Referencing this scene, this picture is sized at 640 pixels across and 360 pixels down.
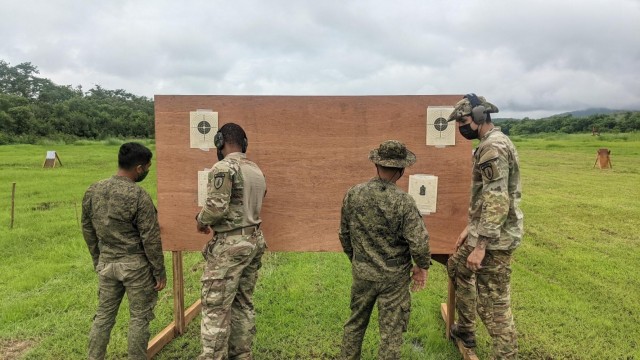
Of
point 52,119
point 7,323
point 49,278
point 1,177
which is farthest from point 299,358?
point 52,119

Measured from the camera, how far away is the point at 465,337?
13.2 feet

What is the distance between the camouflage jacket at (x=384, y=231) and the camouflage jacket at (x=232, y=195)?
75 cm

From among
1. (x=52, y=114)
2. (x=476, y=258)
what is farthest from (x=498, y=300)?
(x=52, y=114)

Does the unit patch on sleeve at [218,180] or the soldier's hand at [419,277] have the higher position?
the unit patch on sleeve at [218,180]

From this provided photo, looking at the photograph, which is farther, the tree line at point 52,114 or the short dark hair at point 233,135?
the tree line at point 52,114

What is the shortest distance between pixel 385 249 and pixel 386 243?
46 mm

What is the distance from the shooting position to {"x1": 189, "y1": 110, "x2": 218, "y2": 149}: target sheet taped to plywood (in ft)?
12.4

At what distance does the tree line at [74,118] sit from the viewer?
125ft

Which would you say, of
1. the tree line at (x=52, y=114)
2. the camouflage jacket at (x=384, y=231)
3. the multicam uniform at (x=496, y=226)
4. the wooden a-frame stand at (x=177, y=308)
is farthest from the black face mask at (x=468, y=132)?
the tree line at (x=52, y=114)

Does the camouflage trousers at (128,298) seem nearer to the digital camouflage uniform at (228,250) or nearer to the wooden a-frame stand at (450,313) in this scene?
the digital camouflage uniform at (228,250)

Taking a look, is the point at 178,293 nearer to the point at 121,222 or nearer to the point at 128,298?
the point at 128,298

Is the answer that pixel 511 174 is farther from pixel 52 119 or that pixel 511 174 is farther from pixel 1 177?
pixel 52 119

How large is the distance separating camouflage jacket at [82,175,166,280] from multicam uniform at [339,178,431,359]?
1.56 m

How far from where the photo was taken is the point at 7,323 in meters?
4.54
